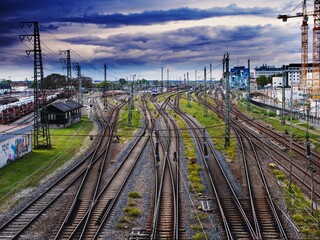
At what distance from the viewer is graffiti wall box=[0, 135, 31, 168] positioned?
28203 millimetres

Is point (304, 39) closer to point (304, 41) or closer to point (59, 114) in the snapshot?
point (304, 41)

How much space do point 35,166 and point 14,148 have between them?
2.78m

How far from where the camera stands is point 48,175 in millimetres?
25812

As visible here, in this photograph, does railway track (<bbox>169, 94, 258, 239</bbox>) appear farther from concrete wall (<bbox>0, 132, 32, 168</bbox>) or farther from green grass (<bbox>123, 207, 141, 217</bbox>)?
concrete wall (<bbox>0, 132, 32, 168</bbox>)

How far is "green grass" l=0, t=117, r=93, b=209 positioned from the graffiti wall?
0.41 meters

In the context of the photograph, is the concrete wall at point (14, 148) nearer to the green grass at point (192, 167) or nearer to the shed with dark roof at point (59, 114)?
the green grass at point (192, 167)

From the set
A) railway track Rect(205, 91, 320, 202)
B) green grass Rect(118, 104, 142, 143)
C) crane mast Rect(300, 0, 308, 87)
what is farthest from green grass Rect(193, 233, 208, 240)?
crane mast Rect(300, 0, 308, 87)

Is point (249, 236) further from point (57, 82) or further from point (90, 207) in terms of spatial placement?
point (57, 82)

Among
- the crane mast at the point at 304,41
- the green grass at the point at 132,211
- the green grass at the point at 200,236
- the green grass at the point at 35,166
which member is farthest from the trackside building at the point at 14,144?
the crane mast at the point at 304,41

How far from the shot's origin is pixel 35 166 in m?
28.6

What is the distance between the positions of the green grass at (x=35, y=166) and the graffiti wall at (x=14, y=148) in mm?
410

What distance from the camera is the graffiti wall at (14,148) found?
28.2 m

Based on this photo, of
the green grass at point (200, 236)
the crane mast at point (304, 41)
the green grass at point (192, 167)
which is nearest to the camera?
the green grass at point (200, 236)

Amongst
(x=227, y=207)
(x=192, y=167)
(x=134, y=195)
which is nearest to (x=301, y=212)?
(x=227, y=207)
